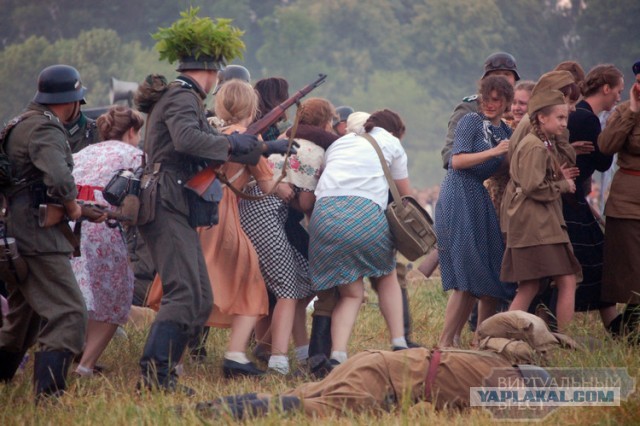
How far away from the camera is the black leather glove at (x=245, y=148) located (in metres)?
6.35

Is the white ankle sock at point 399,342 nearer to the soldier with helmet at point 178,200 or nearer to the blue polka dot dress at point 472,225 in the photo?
the blue polka dot dress at point 472,225

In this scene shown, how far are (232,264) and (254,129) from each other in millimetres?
873

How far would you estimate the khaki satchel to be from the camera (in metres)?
7.10

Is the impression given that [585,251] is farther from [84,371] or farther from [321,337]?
[84,371]

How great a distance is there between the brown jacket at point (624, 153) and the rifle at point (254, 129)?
1960 millimetres

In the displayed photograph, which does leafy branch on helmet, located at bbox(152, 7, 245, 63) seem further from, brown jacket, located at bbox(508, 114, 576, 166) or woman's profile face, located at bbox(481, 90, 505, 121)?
brown jacket, located at bbox(508, 114, 576, 166)

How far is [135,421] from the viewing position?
5129mm

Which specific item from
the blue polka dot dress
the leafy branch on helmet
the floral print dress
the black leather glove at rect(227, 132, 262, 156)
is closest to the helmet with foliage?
the leafy branch on helmet

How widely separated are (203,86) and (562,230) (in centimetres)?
245

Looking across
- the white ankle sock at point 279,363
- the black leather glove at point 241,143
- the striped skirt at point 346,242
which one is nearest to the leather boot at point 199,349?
the white ankle sock at point 279,363

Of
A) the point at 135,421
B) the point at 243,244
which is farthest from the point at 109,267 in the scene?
the point at 135,421

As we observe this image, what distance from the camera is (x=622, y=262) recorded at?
714 cm

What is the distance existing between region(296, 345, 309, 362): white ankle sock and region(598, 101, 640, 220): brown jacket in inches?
88.5

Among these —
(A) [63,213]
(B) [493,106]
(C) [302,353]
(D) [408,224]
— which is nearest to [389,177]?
(D) [408,224]
